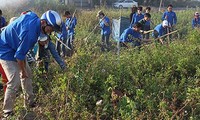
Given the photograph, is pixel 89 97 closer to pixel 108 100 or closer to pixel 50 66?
pixel 108 100

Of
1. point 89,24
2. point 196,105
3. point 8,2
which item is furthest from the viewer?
point 8,2

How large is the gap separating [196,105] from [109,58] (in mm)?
1824

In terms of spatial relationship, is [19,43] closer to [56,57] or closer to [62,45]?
[56,57]

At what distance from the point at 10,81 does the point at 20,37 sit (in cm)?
79

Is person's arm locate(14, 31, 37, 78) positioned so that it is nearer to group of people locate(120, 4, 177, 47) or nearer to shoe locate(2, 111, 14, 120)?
shoe locate(2, 111, 14, 120)

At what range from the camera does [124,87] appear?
527cm

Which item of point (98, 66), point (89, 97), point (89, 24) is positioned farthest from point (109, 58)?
point (89, 24)

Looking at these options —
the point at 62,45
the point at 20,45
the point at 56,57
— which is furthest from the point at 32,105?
the point at 62,45

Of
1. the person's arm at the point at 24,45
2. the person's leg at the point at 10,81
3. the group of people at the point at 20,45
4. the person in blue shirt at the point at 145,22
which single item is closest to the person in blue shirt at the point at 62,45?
the person in blue shirt at the point at 145,22

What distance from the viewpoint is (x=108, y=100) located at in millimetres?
4953

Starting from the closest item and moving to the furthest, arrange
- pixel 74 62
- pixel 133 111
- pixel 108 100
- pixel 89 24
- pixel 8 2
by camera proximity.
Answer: pixel 133 111 < pixel 108 100 < pixel 74 62 < pixel 89 24 < pixel 8 2

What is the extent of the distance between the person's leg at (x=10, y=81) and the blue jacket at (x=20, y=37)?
0.30 feet

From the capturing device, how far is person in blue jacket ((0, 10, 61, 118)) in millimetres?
4582

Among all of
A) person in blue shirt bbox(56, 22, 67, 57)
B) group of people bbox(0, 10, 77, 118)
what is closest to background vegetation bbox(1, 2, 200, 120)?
group of people bbox(0, 10, 77, 118)
